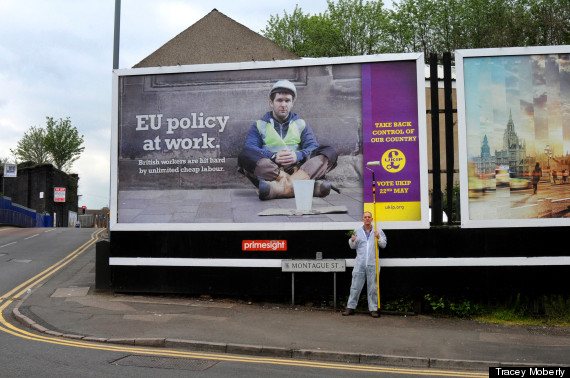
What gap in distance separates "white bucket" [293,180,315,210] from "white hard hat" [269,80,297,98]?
2008 millimetres

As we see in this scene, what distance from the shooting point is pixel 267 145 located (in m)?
12.4

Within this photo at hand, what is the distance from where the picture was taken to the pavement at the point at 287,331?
803cm

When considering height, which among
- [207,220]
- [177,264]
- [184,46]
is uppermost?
[184,46]

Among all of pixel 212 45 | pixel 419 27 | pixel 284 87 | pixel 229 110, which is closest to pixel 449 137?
pixel 284 87

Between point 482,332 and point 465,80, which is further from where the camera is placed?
point 465,80

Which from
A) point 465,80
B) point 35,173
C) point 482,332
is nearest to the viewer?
point 482,332

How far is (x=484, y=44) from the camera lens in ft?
→ 152

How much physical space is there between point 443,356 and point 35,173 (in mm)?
63734

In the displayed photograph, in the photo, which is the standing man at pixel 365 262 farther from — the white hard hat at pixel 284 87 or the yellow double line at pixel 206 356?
the yellow double line at pixel 206 356

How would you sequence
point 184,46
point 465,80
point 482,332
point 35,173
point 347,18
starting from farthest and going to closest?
point 35,173 < point 347,18 < point 184,46 < point 465,80 < point 482,332

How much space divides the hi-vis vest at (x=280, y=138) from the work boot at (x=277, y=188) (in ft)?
2.03

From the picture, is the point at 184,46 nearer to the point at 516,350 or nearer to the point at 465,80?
the point at 465,80

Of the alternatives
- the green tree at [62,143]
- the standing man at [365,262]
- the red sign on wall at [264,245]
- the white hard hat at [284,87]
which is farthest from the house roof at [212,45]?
the green tree at [62,143]

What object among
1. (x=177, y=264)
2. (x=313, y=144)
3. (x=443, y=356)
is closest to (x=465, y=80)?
(x=313, y=144)
